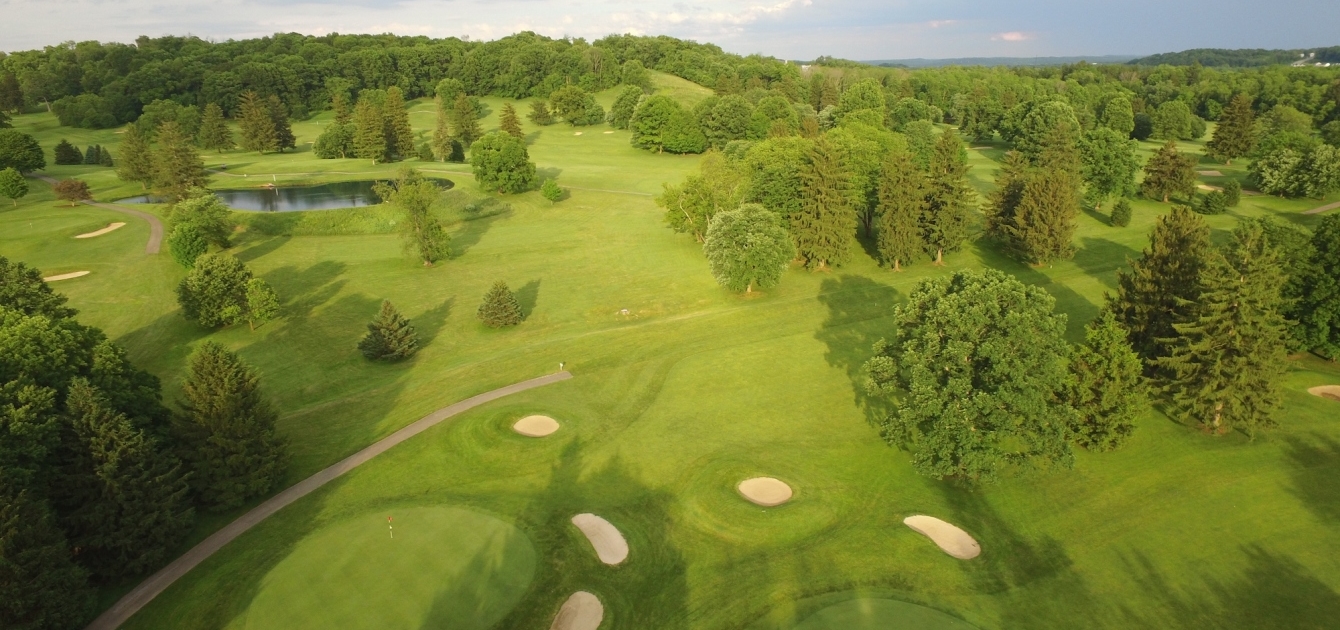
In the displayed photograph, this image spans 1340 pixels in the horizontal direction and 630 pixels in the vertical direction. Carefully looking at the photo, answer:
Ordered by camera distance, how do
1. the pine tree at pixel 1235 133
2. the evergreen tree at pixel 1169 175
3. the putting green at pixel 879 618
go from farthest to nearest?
the pine tree at pixel 1235 133 < the evergreen tree at pixel 1169 175 < the putting green at pixel 879 618

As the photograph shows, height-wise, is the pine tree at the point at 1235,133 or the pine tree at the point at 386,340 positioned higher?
the pine tree at the point at 1235,133

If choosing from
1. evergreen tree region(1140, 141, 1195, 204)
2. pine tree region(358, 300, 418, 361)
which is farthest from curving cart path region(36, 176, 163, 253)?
evergreen tree region(1140, 141, 1195, 204)

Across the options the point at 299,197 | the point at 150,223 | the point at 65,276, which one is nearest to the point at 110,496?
the point at 65,276

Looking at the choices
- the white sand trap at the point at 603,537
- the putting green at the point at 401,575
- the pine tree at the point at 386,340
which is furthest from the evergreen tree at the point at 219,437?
the white sand trap at the point at 603,537

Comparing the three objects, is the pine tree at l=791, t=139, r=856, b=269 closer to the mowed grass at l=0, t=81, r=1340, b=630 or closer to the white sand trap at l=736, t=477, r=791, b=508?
the mowed grass at l=0, t=81, r=1340, b=630

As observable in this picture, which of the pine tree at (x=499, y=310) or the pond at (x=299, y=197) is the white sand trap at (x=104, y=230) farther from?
the pine tree at (x=499, y=310)

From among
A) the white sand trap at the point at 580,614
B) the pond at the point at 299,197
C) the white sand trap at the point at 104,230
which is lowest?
the white sand trap at the point at 580,614
